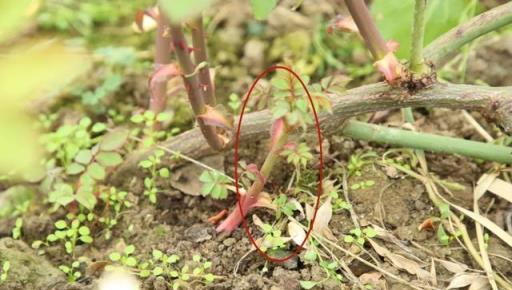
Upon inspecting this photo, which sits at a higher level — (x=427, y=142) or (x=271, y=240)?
(x=427, y=142)

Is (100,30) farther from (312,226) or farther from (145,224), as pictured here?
(312,226)

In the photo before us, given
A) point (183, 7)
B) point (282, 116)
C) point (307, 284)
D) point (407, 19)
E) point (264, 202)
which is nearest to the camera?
point (183, 7)

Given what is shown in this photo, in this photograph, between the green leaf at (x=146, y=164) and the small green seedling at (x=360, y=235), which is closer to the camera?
the small green seedling at (x=360, y=235)

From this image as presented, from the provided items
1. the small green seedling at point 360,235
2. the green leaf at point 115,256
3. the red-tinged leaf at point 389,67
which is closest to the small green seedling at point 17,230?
the green leaf at point 115,256

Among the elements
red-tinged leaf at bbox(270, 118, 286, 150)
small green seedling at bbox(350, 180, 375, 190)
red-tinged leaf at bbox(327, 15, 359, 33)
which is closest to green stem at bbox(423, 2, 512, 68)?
red-tinged leaf at bbox(327, 15, 359, 33)

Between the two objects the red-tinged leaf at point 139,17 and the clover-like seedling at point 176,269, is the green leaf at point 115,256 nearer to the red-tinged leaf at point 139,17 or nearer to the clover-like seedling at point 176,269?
the clover-like seedling at point 176,269

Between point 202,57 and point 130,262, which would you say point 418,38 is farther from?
point 130,262

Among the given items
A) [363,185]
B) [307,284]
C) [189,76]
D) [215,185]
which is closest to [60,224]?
[215,185]
